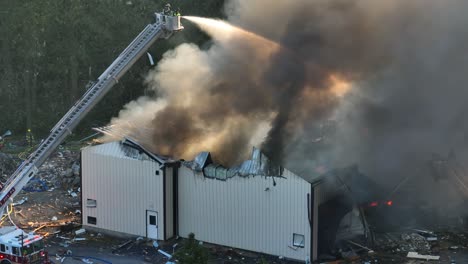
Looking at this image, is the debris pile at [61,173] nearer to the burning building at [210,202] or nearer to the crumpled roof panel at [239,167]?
the burning building at [210,202]

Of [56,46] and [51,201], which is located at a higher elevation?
[56,46]

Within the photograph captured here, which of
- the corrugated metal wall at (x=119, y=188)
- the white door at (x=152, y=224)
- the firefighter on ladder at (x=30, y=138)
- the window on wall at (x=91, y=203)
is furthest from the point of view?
the firefighter on ladder at (x=30, y=138)

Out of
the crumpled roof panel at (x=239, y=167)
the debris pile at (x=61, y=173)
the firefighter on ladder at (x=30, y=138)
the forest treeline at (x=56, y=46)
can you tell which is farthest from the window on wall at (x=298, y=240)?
the forest treeline at (x=56, y=46)

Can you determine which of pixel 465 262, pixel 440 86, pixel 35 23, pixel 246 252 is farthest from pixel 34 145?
pixel 465 262

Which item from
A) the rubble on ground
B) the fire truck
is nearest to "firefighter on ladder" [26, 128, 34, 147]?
the rubble on ground

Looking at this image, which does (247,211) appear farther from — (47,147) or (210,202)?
(47,147)

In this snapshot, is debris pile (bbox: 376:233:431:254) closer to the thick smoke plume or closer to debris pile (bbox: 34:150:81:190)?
the thick smoke plume

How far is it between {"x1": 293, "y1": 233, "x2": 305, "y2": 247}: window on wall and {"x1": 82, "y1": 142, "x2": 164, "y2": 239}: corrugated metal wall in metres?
3.98

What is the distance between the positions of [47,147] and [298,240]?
7204 mm

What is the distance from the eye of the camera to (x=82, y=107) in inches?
674

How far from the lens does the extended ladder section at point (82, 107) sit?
53.7ft

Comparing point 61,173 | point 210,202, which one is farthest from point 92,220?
point 61,173

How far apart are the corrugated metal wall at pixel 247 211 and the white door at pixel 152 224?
73 centimetres

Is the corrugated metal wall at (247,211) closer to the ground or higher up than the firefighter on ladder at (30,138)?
closer to the ground
